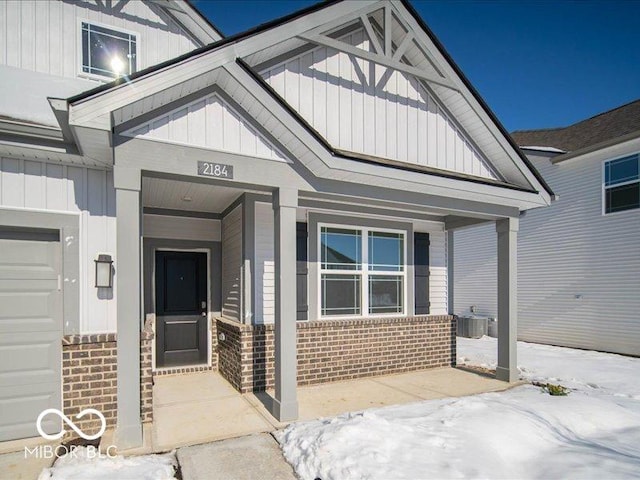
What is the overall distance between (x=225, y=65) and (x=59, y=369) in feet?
12.8

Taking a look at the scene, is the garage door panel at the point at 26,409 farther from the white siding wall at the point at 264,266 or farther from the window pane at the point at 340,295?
the window pane at the point at 340,295

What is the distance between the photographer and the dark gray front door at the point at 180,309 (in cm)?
699

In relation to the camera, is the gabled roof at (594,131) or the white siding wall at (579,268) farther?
the gabled roof at (594,131)

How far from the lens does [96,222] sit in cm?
453

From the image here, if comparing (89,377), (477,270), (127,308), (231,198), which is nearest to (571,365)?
(477,270)

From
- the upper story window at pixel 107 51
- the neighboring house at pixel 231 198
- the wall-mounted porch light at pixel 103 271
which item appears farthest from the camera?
the upper story window at pixel 107 51

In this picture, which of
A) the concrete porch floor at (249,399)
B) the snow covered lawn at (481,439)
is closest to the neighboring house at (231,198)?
the concrete porch floor at (249,399)

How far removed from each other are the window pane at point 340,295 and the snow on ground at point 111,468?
359 centimetres

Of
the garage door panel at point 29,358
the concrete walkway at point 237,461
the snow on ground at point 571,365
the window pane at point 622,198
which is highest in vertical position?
the window pane at point 622,198

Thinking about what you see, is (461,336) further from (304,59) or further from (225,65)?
(225,65)

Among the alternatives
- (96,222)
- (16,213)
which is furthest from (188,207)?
(16,213)

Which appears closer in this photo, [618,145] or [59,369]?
[59,369]

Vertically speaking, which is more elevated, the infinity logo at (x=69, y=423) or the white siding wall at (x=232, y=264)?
the white siding wall at (x=232, y=264)

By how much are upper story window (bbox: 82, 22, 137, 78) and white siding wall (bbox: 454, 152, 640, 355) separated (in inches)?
458
